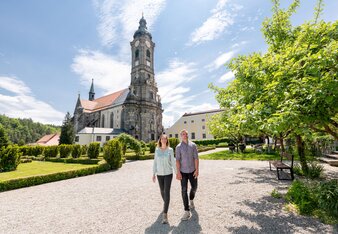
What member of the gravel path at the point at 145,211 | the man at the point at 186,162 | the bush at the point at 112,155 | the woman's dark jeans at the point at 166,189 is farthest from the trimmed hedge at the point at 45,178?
the man at the point at 186,162

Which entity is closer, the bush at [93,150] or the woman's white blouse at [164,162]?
the woman's white blouse at [164,162]

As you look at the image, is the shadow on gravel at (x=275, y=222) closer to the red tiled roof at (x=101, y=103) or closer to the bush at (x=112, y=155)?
the bush at (x=112, y=155)

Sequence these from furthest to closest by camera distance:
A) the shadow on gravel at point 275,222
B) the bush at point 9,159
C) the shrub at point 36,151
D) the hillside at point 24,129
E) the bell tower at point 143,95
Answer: the hillside at point 24,129
the bell tower at point 143,95
the shrub at point 36,151
the bush at point 9,159
the shadow on gravel at point 275,222

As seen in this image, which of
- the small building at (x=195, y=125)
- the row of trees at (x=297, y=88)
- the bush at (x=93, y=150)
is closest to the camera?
the row of trees at (x=297, y=88)

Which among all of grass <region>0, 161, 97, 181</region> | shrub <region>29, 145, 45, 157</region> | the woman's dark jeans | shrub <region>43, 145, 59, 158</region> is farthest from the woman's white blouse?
shrub <region>29, 145, 45, 157</region>

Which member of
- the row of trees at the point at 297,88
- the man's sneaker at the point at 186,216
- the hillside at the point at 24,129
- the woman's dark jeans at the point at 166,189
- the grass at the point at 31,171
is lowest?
the man's sneaker at the point at 186,216

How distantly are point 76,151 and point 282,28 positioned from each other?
23.1 meters

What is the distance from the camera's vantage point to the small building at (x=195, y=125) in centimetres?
5146

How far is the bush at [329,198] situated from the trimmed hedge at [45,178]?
12144 millimetres

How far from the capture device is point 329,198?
430cm

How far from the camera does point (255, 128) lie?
4656 mm

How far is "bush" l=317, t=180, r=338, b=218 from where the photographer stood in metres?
4.18

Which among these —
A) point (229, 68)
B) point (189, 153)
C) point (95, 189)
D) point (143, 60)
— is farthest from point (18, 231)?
point (143, 60)

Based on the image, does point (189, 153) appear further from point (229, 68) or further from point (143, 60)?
point (143, 60)
